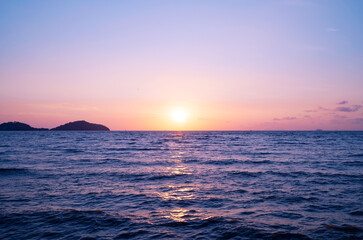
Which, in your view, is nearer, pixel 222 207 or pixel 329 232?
pixel 329 232

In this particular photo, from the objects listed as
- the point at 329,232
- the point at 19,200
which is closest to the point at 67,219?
the point at 19,200

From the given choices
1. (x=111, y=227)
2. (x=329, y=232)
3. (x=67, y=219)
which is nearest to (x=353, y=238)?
(x=329, y=232)

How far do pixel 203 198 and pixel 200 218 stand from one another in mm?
3091

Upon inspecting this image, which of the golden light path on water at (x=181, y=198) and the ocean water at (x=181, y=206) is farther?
the golden light path on water at (x=181, y=198)

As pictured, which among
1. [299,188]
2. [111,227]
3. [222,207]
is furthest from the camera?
[299,188]

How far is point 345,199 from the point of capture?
43.2 feet

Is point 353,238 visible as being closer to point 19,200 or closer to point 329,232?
point 329,232

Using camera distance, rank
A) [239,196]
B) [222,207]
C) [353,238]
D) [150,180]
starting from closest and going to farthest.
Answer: [353,238] < [222,207] < [239,196] < [150,180]

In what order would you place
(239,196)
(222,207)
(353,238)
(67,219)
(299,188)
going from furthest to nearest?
(299,188), (239,196), (222,207), (67,219), (353,238)

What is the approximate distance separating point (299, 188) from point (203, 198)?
21.9 ft

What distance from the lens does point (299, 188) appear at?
15711 mm

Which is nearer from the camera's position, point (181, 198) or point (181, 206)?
point (181, 206)

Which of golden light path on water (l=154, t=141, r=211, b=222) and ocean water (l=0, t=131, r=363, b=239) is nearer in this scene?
ocean water (l=0, t=131, r=363, b=239)

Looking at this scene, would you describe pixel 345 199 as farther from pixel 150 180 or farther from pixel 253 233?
pixel 150 180
